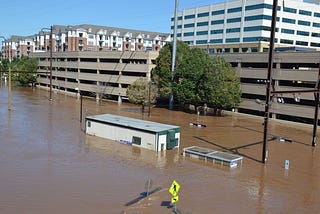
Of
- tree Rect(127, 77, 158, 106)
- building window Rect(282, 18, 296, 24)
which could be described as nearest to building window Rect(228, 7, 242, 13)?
building window Rect(282, 18, 296, 24)

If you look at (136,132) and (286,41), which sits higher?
(286,41)

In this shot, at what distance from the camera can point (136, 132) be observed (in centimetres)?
3014

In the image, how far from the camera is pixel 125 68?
70.9 m

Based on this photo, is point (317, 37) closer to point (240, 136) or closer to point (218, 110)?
point (218, 110)

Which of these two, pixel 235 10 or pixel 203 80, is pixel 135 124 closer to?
pixel 203 80

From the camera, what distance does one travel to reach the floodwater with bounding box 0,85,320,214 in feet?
57.6

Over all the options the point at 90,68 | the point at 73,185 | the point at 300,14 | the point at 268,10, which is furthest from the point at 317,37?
the point at 73,185

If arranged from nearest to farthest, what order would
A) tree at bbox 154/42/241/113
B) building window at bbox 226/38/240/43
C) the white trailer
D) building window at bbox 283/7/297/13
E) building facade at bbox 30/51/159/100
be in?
the white trailer < tree at bbox 154/42/241/113 < building facade at bbox 30/51/159/100 < building window at bbox 283/7/297/13 < building window at bbox 226/38/240/43

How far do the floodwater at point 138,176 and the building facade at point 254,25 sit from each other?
58.0 m

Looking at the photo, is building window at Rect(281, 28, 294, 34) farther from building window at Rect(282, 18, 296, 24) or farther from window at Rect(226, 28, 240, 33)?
window at Rect(226, 28, 240, 33)

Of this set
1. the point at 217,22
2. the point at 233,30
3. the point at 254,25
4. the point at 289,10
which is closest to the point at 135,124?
the point at 254,25

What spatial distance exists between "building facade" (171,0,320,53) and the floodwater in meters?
58.0

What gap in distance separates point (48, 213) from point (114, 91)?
58035 millimetres

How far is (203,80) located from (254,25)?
45667 mm
